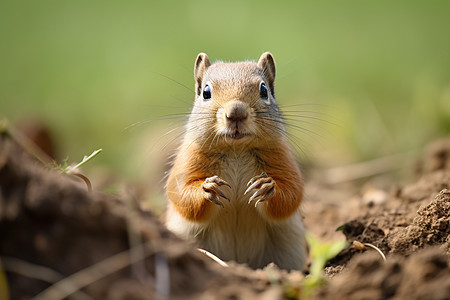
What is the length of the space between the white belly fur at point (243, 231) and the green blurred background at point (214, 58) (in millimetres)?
3694

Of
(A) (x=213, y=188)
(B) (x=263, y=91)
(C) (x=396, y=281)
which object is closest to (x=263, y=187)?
(A) (x=213, y=188)

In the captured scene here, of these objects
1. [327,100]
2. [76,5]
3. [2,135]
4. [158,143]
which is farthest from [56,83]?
[2,135]

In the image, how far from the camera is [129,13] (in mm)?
13922

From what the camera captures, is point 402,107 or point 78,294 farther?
point 402,107

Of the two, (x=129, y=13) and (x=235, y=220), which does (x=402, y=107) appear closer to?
(x=235, y=220)

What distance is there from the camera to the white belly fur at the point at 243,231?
4.08 m

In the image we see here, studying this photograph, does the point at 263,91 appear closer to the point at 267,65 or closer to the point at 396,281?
the point at 267,65

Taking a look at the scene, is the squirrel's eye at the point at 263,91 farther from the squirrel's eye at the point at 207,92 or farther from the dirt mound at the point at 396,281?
the dirt mound at the point at 396,281

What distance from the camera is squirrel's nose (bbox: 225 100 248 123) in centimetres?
375

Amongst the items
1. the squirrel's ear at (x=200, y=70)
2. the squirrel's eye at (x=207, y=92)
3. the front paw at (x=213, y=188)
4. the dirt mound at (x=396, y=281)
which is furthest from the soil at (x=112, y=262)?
the squirrel's ear at (x=200, y=70)

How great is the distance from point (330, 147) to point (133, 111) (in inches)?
152

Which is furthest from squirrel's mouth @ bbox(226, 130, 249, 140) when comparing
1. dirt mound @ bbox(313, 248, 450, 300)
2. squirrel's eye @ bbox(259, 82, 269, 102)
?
dirt mound @ bbox(313, 248, 450, 300)

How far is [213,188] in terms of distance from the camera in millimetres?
3732

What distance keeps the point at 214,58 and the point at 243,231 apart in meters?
6.69
